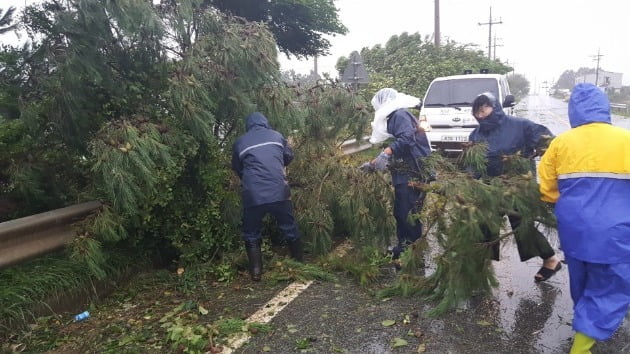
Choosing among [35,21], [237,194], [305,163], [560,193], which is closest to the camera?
[560,193]

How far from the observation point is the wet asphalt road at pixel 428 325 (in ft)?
10.1

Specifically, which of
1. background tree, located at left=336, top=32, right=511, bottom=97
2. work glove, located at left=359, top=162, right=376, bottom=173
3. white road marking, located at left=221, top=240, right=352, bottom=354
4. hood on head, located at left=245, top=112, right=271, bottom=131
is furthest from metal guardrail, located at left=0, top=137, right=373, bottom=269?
background tree, located at left=336, top=32, right=511, bottom=97

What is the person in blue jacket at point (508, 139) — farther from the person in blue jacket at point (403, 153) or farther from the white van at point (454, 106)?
the white van at point (454, 106)

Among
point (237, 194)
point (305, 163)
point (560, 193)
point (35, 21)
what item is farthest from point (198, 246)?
point (560, 193)

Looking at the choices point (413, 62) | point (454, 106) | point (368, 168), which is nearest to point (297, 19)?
point (454, 106)

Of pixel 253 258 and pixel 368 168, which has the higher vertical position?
pixel 368 168

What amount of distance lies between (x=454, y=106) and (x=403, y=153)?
663 centimetres

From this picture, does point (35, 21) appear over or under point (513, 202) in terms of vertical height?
over

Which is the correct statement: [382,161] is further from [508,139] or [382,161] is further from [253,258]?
[253,258]

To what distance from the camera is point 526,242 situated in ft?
12.4

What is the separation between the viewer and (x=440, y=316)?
11.4 feet

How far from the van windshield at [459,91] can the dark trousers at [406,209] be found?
22.0 ft

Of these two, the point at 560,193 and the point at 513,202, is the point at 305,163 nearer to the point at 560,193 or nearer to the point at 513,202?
the point at 513,202

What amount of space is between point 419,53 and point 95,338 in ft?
75.3
